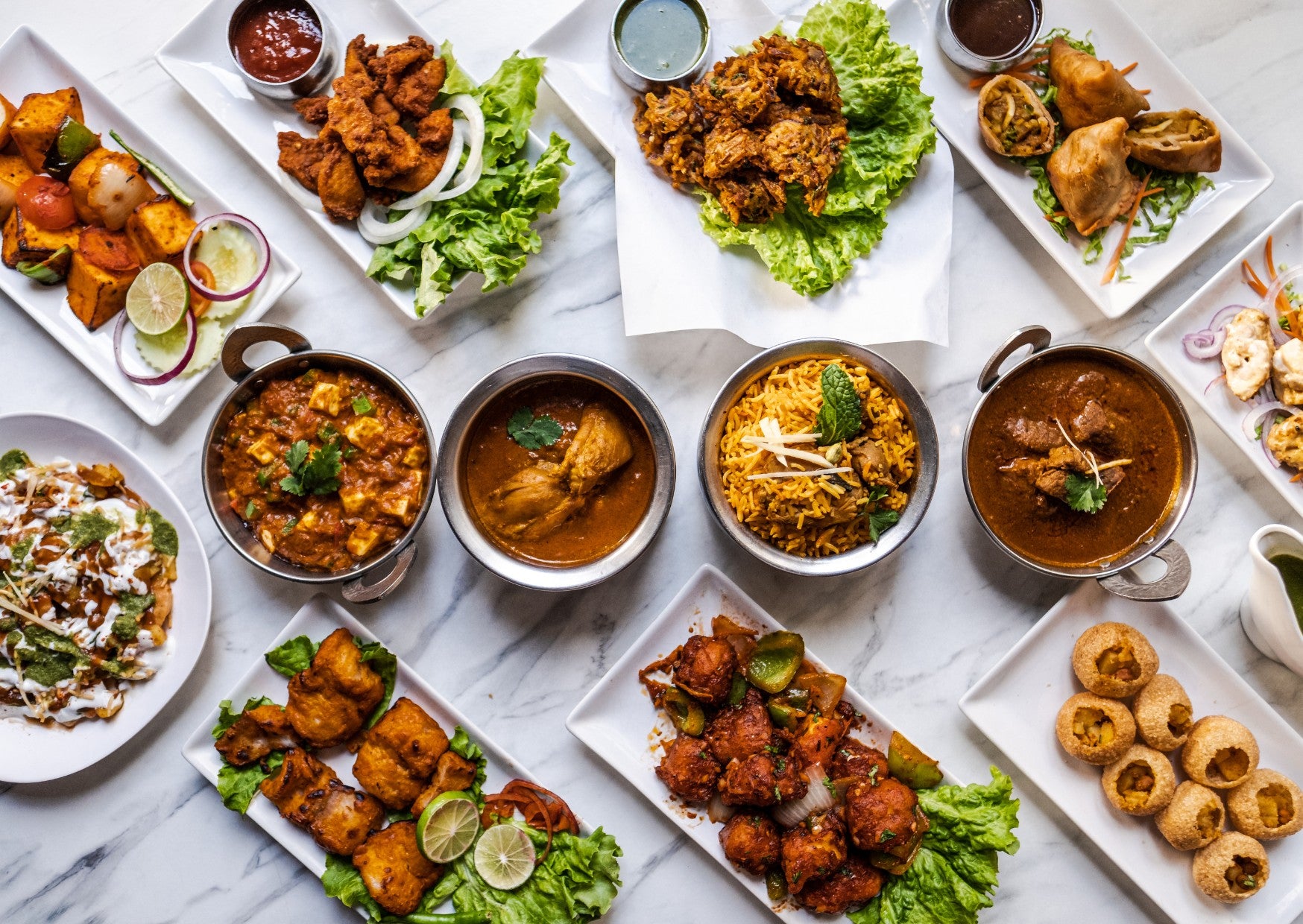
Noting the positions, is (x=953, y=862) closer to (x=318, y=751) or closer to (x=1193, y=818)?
(x=1193, y=818)

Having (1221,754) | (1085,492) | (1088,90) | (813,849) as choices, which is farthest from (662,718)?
(1088,90)

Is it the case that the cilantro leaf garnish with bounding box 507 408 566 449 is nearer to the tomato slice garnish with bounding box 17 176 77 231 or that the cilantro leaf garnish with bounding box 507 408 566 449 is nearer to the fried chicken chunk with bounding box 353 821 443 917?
the fried chicken chunk with bounding box 353 821 443 917

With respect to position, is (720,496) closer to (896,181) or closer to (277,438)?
(896,181)

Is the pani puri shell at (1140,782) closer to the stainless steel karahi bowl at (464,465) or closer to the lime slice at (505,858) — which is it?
the stainless steel karahi bowl at (464,465)

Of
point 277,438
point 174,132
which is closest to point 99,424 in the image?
point 277,438

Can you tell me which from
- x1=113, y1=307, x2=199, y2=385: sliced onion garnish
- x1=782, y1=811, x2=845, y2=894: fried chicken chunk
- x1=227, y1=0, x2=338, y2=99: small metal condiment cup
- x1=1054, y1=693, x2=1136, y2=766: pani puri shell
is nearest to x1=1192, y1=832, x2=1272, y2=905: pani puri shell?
x1=1054, y1=693, x2=1136, y2=766: pani puri shell

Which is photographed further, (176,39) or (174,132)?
(174,132)
